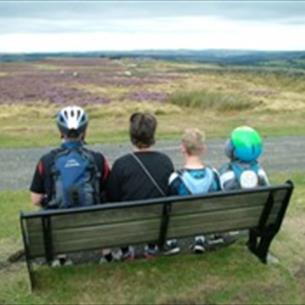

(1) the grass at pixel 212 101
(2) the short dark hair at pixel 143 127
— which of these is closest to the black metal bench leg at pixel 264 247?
(2) the short dark hair at pixel 143 127

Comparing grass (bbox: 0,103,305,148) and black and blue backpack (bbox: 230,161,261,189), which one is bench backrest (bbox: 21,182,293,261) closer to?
black and blue backpack (bbox: 230,161,261,189)

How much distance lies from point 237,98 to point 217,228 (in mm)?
27036

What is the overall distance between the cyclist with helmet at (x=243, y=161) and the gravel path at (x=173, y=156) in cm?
633

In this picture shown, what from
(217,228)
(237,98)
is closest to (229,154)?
(217,228)

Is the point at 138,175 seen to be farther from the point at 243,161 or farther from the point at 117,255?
the point at 243,161

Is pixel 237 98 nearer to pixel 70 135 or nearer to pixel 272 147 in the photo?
pixel 272 147

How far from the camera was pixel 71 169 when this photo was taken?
5195mm

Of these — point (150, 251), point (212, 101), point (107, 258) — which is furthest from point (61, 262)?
point (212, 101)

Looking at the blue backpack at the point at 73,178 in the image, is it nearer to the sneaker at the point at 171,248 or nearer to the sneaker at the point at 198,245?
the sneaker at the point at 171,248

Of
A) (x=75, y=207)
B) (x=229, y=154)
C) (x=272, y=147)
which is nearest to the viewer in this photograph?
(x=75, y=207)

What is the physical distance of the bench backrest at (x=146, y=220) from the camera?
4.86 m

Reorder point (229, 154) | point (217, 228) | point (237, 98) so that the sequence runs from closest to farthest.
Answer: point (217, 228) → point (229, 154) → point (237, 98)

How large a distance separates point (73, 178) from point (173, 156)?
10.1 metres

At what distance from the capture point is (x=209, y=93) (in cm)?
3297
